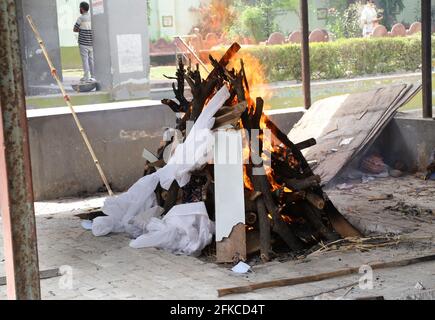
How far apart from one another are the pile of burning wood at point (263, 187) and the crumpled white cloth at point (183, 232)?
19cm

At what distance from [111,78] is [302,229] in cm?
1141

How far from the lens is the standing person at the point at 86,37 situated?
18344 millimetres

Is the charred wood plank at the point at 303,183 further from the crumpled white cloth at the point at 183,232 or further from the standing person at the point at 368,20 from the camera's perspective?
the standing person at the point at 368,20

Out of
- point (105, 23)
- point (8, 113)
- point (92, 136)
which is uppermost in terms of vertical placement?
point (105, 23)

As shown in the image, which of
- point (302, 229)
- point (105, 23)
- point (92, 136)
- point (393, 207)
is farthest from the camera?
point (105, 23)

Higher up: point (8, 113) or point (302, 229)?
point (8, 113)

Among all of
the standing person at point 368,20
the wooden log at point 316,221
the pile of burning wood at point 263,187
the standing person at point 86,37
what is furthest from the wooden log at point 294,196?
the standing person at point 368,20

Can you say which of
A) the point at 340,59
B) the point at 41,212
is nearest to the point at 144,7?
the point at 340,59

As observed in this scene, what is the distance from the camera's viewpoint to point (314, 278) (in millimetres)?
5531

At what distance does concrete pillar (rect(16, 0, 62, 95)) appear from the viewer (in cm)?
1869

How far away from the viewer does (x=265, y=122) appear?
7.00 meters

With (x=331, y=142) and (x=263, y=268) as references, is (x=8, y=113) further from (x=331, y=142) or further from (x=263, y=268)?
(x=331, y=142)

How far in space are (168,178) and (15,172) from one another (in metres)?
3.51

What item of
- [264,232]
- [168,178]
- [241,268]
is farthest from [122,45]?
[241,268]
